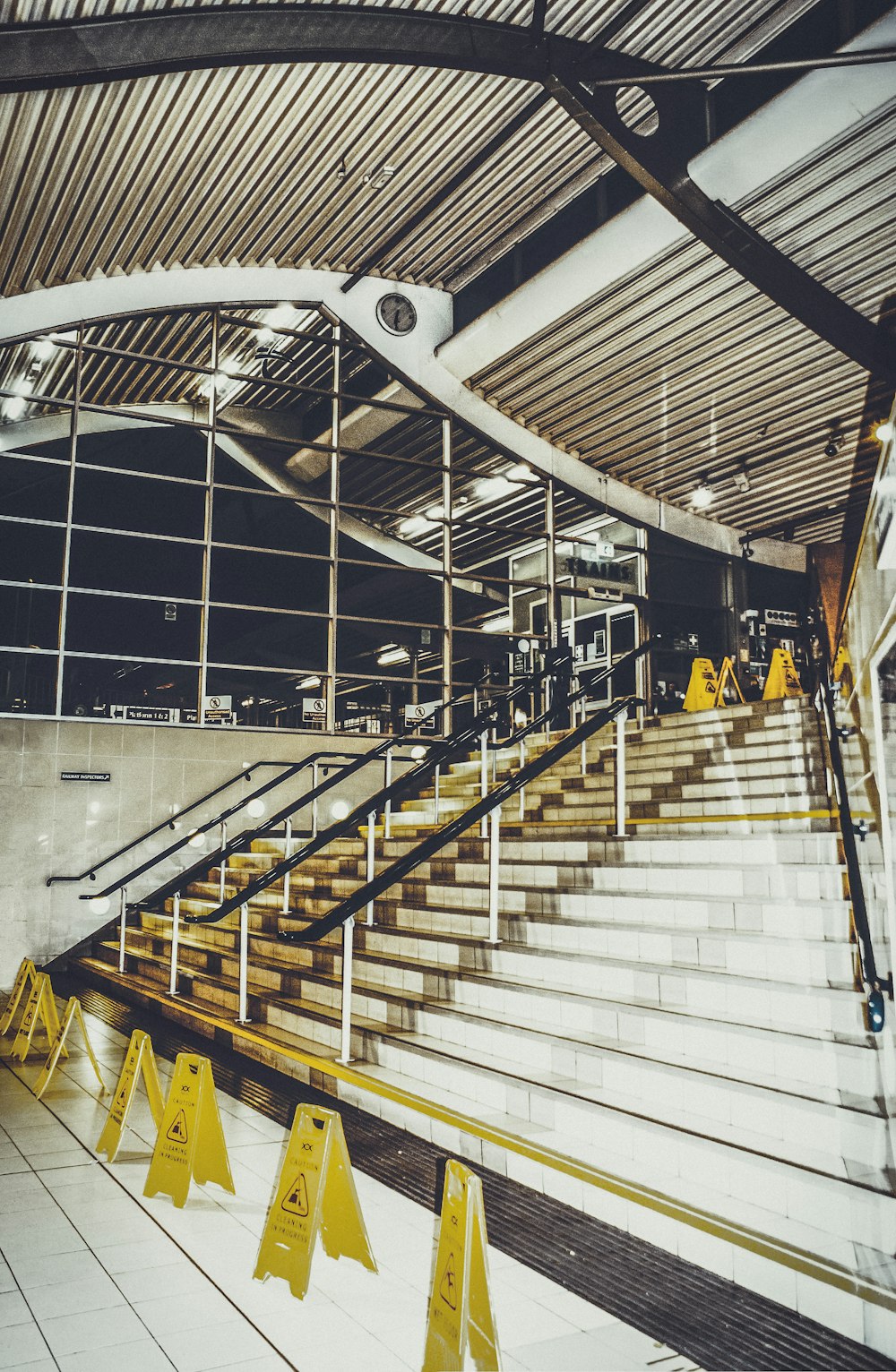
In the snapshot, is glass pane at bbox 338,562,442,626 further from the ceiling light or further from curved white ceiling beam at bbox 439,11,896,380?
curved white ceiling beam at bbox 439,11,896,380

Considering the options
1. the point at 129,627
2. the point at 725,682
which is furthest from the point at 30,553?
the point at 725,682

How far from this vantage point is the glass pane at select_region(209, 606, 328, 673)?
20.3m

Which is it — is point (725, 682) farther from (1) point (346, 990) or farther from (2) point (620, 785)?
(1) point (346, 990)

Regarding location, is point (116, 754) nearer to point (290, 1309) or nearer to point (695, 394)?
point (695, 394)

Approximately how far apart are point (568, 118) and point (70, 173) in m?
4.76

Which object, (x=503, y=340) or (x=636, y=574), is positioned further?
(x=636, y=574)

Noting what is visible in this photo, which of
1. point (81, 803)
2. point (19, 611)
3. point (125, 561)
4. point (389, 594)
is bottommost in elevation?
point (81, 803)

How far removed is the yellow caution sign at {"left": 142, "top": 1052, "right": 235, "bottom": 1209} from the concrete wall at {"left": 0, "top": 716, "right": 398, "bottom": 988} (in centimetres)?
696

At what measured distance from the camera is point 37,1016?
7.05m

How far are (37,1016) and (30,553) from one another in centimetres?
1162

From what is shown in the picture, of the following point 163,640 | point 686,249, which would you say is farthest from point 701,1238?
point 163,640

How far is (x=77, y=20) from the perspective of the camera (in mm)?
7469

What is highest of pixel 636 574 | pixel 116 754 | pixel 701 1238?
pixel 636 574

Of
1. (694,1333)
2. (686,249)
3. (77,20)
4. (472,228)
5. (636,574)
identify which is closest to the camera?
(694,1333)
